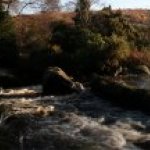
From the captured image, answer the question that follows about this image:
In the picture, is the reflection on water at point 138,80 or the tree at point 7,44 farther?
the tree at point 7,44

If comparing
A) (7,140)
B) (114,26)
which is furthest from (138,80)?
(7,140)

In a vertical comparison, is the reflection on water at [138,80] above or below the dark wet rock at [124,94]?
below

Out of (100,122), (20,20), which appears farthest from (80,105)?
(20,20)

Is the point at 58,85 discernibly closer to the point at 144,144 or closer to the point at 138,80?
the point at 138,80

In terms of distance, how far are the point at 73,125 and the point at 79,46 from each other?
53.6 feet

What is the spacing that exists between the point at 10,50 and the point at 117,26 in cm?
790

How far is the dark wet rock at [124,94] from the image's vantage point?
2244cm

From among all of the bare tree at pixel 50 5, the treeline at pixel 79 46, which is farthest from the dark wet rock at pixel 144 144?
the bare tree at pixel 50 5

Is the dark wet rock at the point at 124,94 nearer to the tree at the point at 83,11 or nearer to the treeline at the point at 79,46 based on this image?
the treeline at the point at 79,46

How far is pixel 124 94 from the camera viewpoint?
23.6 m

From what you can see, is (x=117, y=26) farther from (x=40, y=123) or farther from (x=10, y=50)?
(x=40, y=123)

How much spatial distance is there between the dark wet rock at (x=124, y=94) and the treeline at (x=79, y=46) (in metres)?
7.64

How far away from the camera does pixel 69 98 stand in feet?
86.3

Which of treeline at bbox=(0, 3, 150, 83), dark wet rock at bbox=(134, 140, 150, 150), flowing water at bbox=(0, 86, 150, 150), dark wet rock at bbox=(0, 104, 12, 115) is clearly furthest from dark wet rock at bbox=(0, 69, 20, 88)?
dark wet rock at bbox=(134, 140, 150, 150)
